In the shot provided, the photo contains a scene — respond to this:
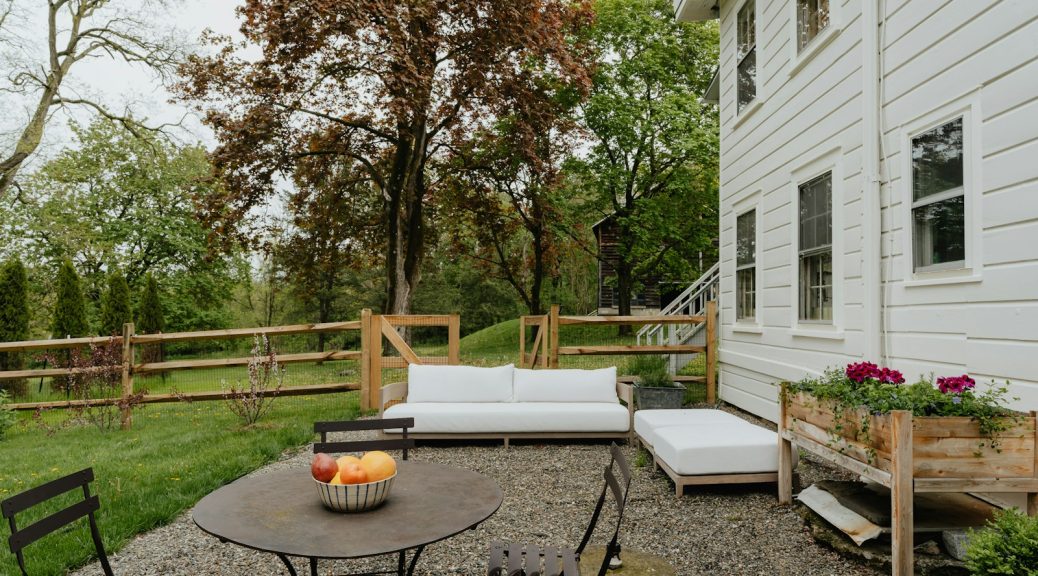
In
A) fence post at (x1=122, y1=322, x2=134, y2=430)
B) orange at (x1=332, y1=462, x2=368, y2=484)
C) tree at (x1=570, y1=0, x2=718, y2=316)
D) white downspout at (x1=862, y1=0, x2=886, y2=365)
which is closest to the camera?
orange at (x1=332, y1=462, x2=368, y2=484)

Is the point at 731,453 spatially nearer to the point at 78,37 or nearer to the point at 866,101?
the point at 866,101

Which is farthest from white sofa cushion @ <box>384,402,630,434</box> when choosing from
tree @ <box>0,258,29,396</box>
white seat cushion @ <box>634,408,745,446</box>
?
tree @ <box>0,258,29,396</box>

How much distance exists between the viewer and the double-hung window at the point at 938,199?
3.81 metres

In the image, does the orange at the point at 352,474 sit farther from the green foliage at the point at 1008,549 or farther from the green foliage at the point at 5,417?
the green foliage at the point at 5,417

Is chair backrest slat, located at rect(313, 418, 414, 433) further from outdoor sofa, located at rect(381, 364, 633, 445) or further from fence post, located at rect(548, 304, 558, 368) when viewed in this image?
fence post, located at rect(548, 304, 558, 368)

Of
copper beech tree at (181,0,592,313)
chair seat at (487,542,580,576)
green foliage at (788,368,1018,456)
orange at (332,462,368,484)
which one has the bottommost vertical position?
chair seat at (487,542,580,576)

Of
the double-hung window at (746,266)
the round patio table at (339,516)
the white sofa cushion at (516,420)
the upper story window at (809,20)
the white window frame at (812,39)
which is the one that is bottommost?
the white sofa cushion at (516,420)

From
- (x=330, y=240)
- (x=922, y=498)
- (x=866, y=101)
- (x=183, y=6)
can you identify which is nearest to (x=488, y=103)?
(x=330, y=240)

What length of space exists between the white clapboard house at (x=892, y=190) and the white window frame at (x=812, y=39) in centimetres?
2

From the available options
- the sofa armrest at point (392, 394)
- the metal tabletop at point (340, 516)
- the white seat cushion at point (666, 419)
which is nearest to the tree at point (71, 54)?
the sofa armrest at point (392, 394)

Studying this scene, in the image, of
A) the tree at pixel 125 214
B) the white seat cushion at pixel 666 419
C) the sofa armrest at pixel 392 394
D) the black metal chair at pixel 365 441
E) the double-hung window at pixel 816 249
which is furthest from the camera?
the tree at pixel 125 214

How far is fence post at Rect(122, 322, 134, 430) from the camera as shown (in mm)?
7516

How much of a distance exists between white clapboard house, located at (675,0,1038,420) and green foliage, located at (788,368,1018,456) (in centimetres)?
47

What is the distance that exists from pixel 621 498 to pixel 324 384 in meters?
6.62
